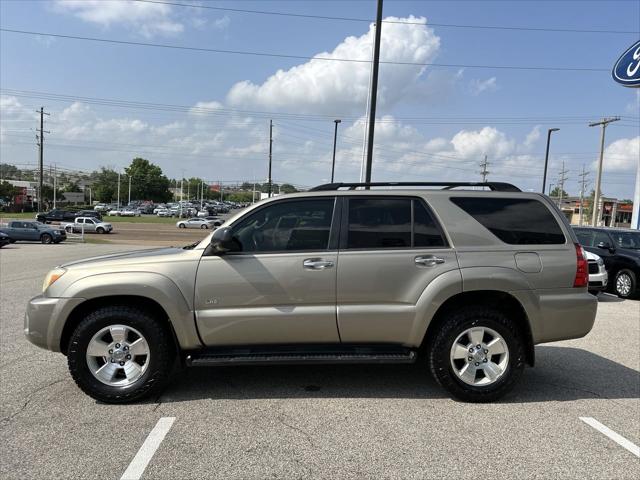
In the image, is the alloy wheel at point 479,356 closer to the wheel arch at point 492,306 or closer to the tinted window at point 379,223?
the wheel arch at point 492,306

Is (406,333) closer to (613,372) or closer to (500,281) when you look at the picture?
(500,281)

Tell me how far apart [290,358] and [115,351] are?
1488 millimetres

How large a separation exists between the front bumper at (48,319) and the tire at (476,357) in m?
3.10

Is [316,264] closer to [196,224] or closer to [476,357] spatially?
[476,357]

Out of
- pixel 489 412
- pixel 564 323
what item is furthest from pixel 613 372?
pixel 489 412

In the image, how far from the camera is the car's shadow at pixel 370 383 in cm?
438

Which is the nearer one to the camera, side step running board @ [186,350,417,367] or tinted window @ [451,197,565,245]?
side step running board @ [186,350,417,367]

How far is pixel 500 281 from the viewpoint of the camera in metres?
4.19

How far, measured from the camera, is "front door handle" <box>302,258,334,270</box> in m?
4.09

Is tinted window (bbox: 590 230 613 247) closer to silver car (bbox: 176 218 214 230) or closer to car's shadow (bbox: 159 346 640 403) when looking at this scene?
car's shadow (bbox: 159 346 640 403)

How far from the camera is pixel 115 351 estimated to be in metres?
4.11

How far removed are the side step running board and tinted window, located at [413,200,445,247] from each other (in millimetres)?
974

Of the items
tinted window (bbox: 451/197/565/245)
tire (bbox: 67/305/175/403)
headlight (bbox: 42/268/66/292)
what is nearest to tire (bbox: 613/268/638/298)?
tinted window (bbox: 451/197/565/245)

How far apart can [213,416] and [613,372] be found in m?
4.26
